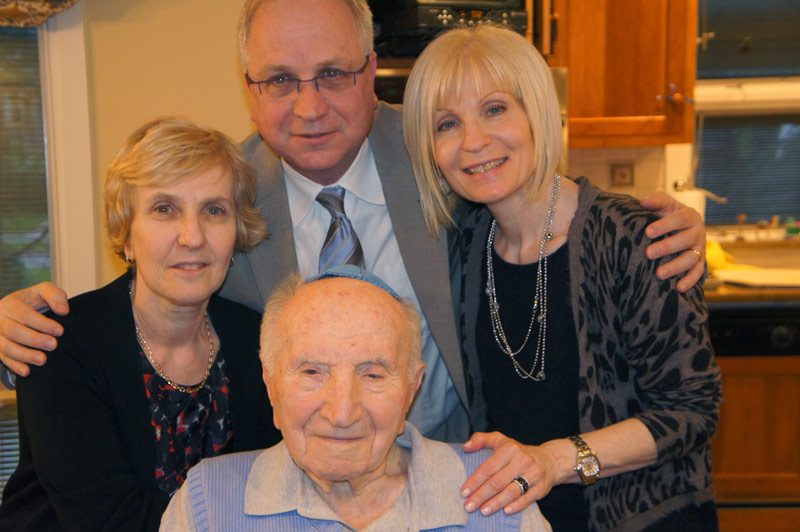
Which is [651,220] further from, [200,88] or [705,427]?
[200,88]

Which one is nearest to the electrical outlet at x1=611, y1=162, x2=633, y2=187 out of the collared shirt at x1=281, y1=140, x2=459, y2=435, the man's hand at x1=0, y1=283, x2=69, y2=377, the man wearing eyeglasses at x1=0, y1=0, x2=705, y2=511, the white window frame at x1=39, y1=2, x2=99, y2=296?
A: the man wearing eyeglasses at x1=0, y1=0, x2=705, y2=511

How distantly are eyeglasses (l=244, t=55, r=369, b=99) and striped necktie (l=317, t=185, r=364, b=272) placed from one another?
0.27 m

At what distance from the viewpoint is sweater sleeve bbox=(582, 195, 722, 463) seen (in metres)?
1.61

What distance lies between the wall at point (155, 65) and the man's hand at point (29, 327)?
4.75 feet

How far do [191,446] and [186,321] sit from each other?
0.30 meters

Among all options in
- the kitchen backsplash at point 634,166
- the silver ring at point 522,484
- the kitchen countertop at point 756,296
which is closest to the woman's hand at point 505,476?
the silver ring at point 522,484

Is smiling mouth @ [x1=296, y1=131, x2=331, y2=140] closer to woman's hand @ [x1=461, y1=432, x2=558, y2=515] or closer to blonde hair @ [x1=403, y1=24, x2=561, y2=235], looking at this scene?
blonde hair @ [x1=403, y1=24, x2=561, y2=235]

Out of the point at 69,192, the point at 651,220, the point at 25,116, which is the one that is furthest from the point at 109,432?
the point at 25,116

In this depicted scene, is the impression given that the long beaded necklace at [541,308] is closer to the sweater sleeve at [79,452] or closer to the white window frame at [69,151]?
the sweater sleeve at [79,452]

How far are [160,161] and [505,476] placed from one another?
3.24 feet

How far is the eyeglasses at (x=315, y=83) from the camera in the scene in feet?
6.34

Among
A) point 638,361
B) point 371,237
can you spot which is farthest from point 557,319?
point 371,237

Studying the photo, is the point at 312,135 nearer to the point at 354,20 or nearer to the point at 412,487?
the point at 354,20

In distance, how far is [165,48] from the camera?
3.06 metres
